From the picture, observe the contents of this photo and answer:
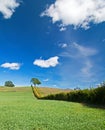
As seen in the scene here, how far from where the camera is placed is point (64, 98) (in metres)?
42.9

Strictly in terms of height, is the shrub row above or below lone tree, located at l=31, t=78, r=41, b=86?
below

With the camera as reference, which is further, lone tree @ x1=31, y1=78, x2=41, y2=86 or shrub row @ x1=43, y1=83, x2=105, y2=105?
lone tree @ x1=31, y1=78, x2=41, y2=86

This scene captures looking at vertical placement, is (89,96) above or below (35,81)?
below

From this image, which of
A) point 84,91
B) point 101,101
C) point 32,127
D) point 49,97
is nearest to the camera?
point 32,127

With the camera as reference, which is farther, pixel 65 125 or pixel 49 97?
pixel 49 97

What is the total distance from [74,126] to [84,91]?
2064cm

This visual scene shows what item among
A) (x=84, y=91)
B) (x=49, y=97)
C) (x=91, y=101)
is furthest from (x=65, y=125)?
(x=49, y=97)

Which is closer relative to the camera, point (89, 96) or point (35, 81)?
point (89, 96)

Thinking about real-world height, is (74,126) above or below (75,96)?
below

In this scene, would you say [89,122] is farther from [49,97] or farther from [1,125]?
[49,97]

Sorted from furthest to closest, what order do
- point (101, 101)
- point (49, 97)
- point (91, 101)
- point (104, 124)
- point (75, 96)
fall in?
point (49, 97) → point (75, 96) → point (91, 101) → point (101, 101) → point (104, 124)

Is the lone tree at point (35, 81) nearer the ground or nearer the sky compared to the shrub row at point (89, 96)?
nearer the sky

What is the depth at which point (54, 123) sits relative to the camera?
1373cm

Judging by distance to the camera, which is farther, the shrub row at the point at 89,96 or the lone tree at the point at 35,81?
the lone tree at the point at 35,81
